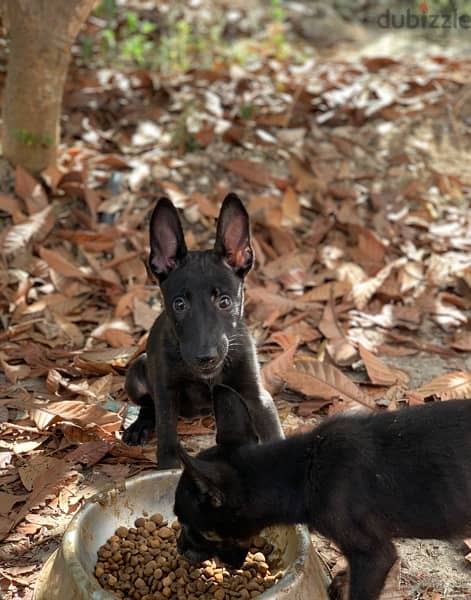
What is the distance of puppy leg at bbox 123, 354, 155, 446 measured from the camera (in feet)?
19.2

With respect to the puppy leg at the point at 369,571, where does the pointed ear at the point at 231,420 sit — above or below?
above

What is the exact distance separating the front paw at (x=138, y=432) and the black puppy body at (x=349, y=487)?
1.48 meters

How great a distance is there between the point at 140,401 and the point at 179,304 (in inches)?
36.7

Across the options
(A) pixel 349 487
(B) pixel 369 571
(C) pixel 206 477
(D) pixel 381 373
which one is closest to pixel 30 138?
(D) pixel 381 373

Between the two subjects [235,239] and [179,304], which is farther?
[235,239]

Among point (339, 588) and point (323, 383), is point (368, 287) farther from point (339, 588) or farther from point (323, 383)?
point (339, 588)

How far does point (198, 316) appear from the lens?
5191 millimetres

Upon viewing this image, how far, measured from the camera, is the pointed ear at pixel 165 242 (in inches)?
217

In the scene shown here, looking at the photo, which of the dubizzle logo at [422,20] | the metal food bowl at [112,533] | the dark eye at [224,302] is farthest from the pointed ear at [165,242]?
the dubizzle logo at [422,20]

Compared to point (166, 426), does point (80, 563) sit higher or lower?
higher

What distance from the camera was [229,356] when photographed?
5.53 metres

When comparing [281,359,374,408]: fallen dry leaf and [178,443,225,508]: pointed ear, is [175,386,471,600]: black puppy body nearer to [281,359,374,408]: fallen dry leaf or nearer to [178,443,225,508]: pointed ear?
[178,443,225,508]: pointed ear

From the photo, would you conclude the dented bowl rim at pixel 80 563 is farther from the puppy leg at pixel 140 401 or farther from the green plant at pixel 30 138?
the green plant at pixel 30 138

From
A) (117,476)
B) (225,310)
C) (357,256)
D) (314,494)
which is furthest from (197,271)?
(357,256)
